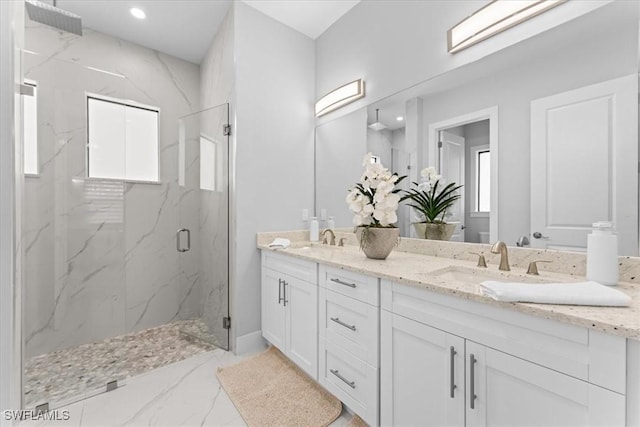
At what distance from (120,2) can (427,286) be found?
3038mm

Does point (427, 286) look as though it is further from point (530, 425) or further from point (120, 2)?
point (120, 2)

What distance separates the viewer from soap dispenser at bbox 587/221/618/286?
1.03m

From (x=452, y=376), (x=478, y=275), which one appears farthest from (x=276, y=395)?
(x=478, y=275)

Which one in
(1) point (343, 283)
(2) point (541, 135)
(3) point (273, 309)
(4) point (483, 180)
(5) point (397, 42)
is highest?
(5) point (397, 42)

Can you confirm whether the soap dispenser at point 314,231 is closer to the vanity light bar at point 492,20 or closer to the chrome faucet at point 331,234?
the chrome faucet at point 331,234

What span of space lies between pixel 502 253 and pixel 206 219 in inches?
90.4

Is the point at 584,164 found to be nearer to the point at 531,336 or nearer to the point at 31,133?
the point at 531,336

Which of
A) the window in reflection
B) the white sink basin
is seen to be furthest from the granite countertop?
the window in reflection

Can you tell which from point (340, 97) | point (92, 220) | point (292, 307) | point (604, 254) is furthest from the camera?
point (340, 97)

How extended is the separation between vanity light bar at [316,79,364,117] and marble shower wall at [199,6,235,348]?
798 millimetres

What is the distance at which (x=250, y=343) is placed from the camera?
7.50ft

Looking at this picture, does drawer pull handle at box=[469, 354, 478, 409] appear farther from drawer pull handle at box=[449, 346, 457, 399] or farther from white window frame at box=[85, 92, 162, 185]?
white window frame at box=[85, 92, 162, 185]

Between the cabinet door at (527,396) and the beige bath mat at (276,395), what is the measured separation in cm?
89

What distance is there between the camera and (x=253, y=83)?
7.58 ft
